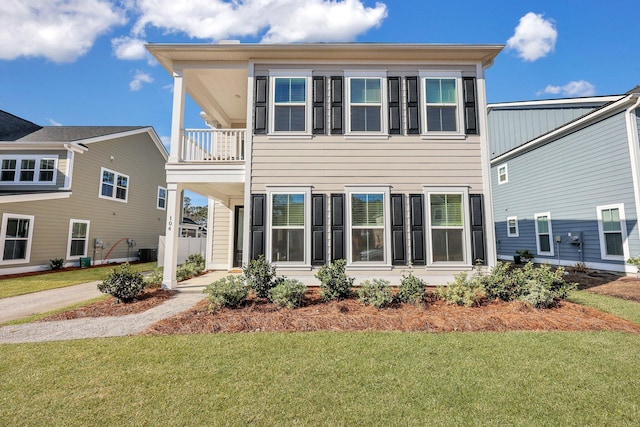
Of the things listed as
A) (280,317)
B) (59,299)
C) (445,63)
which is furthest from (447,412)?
(59,299)

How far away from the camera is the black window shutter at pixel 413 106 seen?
750cm

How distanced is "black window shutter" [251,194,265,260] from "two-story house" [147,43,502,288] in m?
0.02

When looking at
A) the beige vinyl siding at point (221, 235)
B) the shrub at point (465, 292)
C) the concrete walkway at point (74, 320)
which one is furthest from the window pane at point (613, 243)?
the beige vinyl siding at point (221, 235)

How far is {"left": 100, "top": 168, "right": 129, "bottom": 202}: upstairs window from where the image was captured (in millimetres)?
14320

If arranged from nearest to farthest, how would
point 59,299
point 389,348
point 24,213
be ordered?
point 389,348 < point 59,299 < point 24,213

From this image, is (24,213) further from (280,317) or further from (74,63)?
(280,317)

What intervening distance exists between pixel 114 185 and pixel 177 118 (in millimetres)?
10256

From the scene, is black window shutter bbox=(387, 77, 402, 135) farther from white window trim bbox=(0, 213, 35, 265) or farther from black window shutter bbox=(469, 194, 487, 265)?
white window trim bbox=(0, 213, 35, 265)

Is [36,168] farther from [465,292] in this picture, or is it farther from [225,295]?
[465,292]

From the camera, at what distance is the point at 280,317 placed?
16.4 feet

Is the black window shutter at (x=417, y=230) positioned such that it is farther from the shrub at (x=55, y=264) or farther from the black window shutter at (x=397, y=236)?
the shrub at (x=55, y=264)

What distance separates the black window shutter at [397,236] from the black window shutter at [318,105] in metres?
2.70

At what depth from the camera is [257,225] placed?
723 centimetres

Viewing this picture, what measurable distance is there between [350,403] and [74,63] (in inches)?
790
